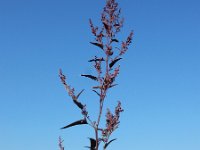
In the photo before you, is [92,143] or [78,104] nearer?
[92,143]

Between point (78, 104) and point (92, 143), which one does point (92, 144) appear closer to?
point (92, 143)

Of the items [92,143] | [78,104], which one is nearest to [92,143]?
[92,143]

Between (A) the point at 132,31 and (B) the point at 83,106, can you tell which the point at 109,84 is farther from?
(A) the point at 132,31

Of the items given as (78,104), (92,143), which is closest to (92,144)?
(92,143)

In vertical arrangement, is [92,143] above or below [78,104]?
below

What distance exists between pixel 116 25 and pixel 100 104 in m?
1.69

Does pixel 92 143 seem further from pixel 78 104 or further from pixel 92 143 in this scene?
pixel 78 104

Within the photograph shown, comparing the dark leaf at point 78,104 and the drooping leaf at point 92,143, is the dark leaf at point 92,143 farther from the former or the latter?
the dark leaf at point 78,104

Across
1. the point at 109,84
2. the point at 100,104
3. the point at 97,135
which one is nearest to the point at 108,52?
the point at 109,84

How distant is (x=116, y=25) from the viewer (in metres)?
6.62

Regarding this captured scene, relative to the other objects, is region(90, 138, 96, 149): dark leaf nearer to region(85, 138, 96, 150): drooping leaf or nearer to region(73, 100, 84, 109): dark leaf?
region(85, 138, 96, 150): drooping leaf

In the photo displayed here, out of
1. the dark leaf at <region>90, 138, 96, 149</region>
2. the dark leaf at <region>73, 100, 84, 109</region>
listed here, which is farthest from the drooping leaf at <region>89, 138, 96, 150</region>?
the dark leaf at <region>73, 100, 84, 109</region>

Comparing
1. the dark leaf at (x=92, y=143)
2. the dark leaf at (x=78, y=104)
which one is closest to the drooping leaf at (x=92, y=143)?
the dark leaf at (x=92, y=143)

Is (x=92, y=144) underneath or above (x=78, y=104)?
underneath
